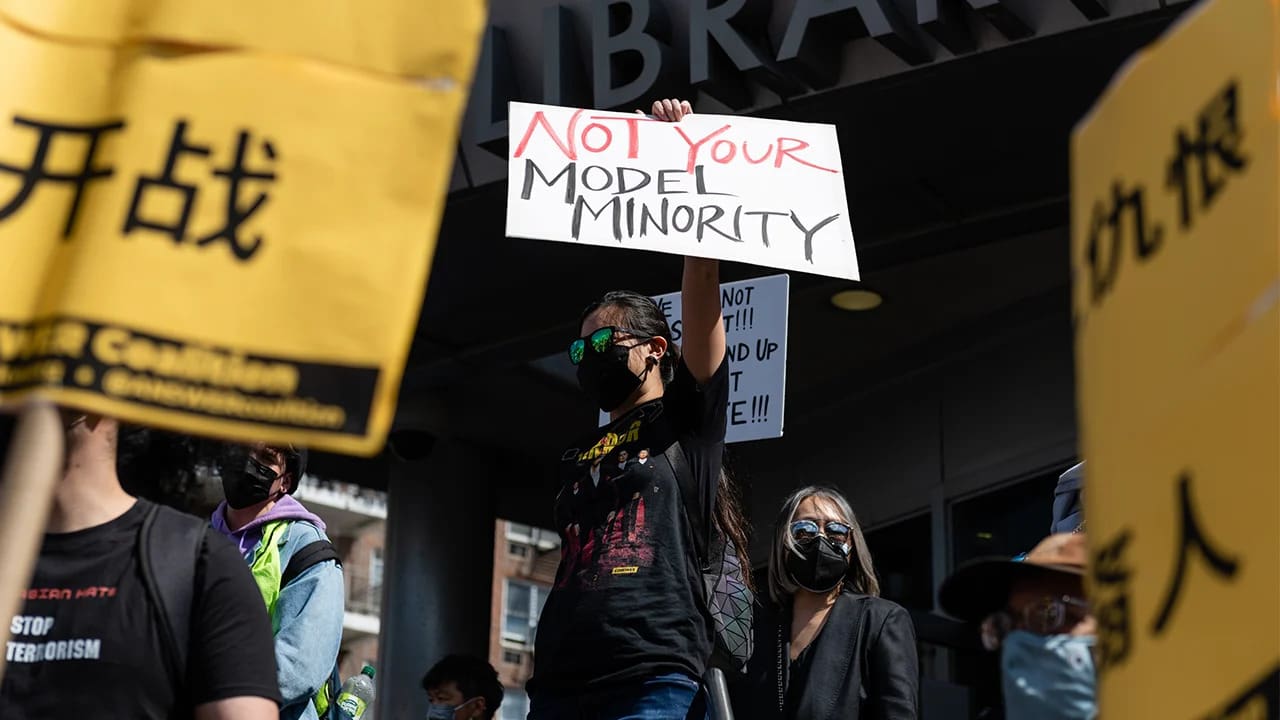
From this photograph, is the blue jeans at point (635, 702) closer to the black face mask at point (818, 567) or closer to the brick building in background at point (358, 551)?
the black face mask at point (818, 567)

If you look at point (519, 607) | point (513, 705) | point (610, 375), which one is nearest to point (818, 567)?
point (610, 375)

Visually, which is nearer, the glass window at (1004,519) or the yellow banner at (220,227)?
the yellow banner at (220,227)

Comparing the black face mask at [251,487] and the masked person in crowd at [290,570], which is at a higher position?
the black face mask at [251,487]

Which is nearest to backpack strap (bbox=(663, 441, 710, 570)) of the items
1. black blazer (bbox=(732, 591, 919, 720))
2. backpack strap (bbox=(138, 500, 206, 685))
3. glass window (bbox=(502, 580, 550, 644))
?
black blazer (bbox=(732, 591, 919, 720))

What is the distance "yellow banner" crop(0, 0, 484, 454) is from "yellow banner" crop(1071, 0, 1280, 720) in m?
0.81

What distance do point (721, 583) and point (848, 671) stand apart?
0.42 metres

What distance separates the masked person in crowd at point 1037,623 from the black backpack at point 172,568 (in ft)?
3.80

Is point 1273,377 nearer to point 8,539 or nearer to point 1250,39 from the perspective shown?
point 1250,39

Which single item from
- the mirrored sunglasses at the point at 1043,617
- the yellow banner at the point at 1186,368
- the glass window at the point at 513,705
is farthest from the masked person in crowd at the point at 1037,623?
the glass window at the point at 513,705

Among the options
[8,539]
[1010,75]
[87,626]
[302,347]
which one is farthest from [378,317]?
[1010,75]

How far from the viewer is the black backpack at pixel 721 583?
4328mm

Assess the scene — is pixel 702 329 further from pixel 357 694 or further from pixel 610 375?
pixel 357 694

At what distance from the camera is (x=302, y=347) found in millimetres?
2205

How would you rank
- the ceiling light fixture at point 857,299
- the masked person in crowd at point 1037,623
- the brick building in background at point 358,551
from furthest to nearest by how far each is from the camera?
1. the brick building in background at point 358,551
2. the ceiling light fixture at point 857,299
3. the masked person in crowd at point 1037,623
